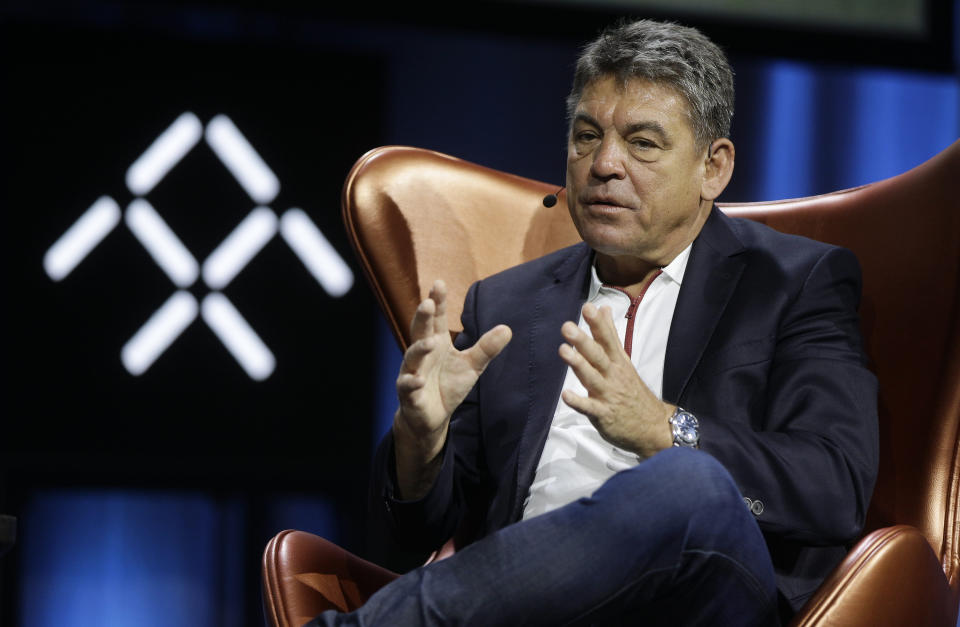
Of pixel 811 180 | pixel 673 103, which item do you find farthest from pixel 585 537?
pixel 811 180

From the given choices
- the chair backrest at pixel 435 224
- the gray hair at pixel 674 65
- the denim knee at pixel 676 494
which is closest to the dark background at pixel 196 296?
the chair backrest at pixel 435 224

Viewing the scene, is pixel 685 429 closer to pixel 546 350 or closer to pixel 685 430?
pixel 685 430

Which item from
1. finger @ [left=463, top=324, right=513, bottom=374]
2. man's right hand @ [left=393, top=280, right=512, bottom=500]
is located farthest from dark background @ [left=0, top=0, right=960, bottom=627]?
finger @ [left=463, top=324, right=513, bottom=374]

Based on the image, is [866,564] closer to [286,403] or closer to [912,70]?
[286,403]

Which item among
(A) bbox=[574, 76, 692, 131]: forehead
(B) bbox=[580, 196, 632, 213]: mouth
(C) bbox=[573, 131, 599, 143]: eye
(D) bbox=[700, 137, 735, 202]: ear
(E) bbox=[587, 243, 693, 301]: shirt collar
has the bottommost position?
(E) bbox=[587, 243, 693, 301]: shirt collar

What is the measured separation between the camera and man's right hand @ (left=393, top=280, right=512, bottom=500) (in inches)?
57.5

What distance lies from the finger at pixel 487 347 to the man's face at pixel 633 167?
331 mm

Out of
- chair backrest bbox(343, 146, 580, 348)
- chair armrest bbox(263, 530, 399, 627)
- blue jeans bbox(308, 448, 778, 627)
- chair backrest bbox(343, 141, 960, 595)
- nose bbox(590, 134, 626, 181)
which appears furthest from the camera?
chair backrest bbox(343, 146, 580, 348)

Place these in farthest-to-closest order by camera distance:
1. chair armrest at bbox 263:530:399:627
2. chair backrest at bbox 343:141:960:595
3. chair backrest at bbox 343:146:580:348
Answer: chair backrest at bbox 343:146:580:348
chair backrest at bbox 343:141:960:595
chair armrest at bbox 263:530:399:627

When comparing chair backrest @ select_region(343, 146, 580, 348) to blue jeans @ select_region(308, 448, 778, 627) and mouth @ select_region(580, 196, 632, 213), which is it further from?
blue jeans @ select_region(308, 448, 778, 627)

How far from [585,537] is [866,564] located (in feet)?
1.08

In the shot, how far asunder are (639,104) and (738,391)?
47cm

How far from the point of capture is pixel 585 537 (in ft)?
4.16

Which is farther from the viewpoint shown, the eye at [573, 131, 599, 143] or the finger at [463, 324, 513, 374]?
the eye at [573, 131, 599, 143]
